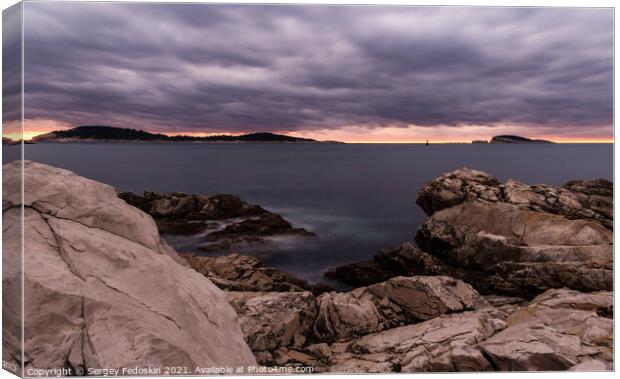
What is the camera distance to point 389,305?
10.0 meters

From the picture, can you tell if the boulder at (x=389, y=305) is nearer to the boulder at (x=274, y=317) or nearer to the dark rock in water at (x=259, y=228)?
the boulder at (x=274, y=317)

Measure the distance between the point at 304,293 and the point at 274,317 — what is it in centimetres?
98

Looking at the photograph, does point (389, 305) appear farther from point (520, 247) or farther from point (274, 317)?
point (520, 247)

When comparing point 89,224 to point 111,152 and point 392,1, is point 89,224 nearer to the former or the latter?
point 111,152

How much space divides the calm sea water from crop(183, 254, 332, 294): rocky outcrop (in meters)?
0.26

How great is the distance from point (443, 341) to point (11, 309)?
7.58 metres

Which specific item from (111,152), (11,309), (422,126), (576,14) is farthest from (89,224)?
(576,14)

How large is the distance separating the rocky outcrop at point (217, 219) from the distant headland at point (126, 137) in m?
1.32

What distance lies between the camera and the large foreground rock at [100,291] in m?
6.38

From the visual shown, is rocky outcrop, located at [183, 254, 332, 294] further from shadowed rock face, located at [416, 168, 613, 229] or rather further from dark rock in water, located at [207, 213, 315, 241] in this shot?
shadowed rock face, located at [416, 168, 613, 229]

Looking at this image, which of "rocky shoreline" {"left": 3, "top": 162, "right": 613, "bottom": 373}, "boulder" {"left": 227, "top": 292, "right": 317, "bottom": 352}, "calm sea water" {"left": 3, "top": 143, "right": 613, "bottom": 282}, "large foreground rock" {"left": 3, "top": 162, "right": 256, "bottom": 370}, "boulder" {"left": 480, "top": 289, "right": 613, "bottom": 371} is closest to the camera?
"large foreground rock" {"left": 3, "top": 162, "right": 256, "bottom": 370}

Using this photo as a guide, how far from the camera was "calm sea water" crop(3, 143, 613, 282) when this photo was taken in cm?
990

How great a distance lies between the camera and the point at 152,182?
1040 cm

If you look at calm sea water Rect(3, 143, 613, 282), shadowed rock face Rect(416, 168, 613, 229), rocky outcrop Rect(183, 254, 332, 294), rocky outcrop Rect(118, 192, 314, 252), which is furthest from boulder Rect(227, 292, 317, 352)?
shadowed rock face Rect(416, 168, 613, 229)
